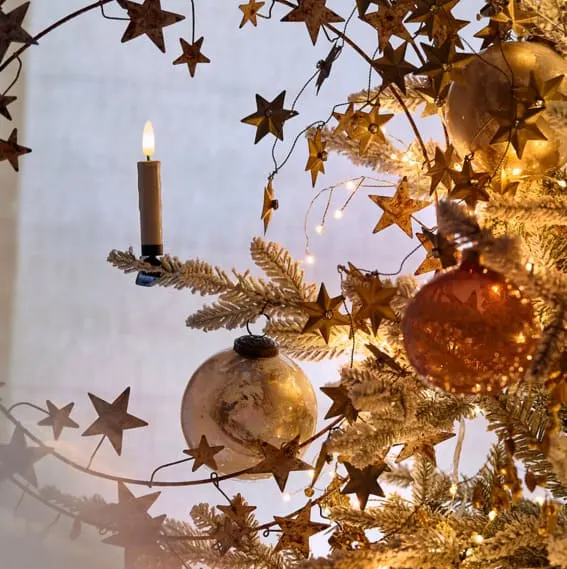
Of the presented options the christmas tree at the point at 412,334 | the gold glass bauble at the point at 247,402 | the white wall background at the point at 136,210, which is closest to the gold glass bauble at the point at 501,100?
the christmas tree at the point at 412,334

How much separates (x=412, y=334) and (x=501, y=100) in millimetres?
204

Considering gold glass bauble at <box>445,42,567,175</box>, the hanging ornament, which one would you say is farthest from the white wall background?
the hanging ornament

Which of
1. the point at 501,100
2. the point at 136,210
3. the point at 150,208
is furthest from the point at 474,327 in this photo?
the point at 136,210

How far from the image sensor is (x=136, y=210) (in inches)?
56.2

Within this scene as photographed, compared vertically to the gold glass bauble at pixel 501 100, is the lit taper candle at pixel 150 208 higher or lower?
higher

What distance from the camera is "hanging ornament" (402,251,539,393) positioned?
550 mm

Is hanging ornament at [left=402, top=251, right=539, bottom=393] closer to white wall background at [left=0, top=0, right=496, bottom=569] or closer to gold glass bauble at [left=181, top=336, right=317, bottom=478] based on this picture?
gold glass bauble at [left=181, top=336, right=317, bottom=478]

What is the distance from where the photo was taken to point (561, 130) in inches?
21.3

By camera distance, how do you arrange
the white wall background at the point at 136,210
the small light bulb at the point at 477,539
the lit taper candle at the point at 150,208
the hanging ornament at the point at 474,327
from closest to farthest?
the hanging ornament at the point at 474,327
the small light bulb at the point at 477,539
the lit taper candle at the point at 150,208
the white wall background at the point at 136,210

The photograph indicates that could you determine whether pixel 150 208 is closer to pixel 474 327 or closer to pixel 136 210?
pixel 474 327

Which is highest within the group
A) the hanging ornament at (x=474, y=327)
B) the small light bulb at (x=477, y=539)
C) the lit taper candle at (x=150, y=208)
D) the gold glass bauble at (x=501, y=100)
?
the lit taper candle at (x=150, y=208)

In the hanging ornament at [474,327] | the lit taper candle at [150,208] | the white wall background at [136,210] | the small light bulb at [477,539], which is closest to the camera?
the hanging ornament at [474,327]

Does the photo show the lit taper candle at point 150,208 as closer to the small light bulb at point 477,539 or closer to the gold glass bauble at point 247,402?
the gold glass bauble at point 247,402

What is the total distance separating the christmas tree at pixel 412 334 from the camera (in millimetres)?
562
